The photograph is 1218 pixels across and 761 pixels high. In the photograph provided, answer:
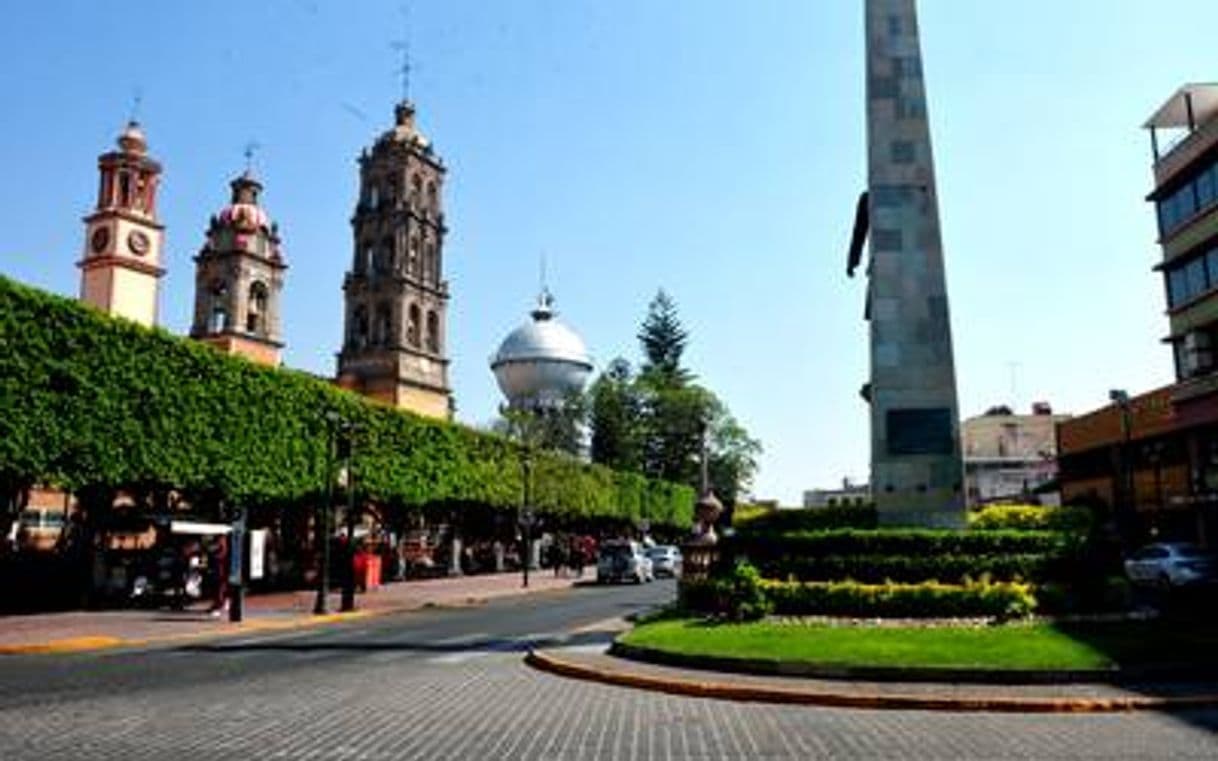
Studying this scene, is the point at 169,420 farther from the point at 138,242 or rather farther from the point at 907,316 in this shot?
the point at 138,242

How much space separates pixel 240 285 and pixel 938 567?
66.2m

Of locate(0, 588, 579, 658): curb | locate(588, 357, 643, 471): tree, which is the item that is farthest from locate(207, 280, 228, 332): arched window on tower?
locate(0, 588, 579, 658): curb

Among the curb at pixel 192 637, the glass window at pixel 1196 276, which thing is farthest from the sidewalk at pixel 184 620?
the glass window at pixel 1196 276

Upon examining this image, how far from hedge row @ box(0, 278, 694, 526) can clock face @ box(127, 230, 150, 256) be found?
37903 mm

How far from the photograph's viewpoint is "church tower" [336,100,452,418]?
79.9m

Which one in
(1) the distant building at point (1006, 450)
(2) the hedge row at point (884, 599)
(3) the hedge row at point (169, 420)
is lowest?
(2) the hedge row at point (884, 599)

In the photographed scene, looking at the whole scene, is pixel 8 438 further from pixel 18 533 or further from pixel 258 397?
pixel 18 533

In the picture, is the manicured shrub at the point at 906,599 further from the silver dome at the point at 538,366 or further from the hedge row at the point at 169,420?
the silver dome at the point at 538,366

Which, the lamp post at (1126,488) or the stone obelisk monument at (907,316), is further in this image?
the lamp post at (1126,488)

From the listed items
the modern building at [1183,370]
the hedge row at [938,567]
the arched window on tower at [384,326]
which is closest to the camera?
the hedge row at [938,567]

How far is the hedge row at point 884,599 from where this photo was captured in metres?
17.6

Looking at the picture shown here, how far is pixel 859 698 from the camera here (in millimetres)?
12094

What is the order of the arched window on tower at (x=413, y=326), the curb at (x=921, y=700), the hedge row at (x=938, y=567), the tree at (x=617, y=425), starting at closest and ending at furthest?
the curb at (x=921, y=700) < the hedge row at (x=938, y=567) < the arched window on tower at (x=413, y=326) < the tree at (x=617, y=425)

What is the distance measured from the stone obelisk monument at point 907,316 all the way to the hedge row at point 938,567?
2237mm
